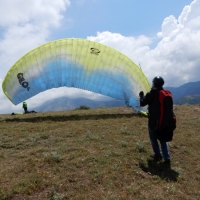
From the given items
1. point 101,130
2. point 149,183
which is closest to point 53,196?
point 149,183

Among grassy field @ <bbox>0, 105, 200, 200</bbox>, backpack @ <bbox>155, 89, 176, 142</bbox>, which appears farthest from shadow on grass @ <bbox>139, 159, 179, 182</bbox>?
backpack @ <bbox>155, 89, 176, 142</bbox>

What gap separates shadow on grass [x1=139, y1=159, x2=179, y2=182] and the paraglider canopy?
873cm

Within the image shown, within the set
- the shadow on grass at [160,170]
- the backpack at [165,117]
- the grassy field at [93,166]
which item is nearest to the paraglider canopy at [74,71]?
the grassy field at [93,166]

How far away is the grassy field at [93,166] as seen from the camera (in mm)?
7312

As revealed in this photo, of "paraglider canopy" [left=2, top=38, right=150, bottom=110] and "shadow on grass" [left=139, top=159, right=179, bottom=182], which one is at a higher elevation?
"paraglider canopy" [left=2, top=38, right=150, bottom=110]

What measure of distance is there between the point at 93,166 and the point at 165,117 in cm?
284

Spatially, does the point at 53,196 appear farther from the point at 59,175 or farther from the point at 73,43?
the point at 73,43

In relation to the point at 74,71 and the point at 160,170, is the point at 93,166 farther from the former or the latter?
the point at 74,71

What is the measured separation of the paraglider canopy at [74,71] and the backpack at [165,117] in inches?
350

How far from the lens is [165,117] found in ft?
28.2

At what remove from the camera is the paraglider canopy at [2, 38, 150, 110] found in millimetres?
17375

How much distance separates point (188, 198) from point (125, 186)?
1.76m

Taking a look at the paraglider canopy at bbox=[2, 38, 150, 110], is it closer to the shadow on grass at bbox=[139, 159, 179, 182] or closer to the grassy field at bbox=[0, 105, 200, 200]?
the grassy field at bbox=[0, 105, 200, 200]

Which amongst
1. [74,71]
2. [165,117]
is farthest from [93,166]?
[74,71]
